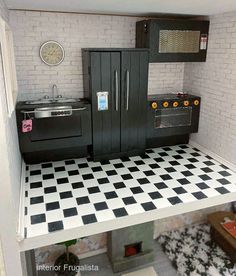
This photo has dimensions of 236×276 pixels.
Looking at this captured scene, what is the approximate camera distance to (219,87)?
310 cm

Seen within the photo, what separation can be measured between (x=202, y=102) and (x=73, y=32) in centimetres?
189

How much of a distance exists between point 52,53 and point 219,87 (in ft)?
6.74

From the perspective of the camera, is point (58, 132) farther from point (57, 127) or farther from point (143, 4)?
point (143, 4)

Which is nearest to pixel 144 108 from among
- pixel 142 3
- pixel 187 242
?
pixel 142 3

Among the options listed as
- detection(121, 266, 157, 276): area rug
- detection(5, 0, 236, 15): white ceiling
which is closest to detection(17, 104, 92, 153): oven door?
detection(5, 0, 236, 15): white ceiling

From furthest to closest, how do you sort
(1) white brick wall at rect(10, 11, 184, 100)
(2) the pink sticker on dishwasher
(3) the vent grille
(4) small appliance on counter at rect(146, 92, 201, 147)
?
(4) small appliance on counter at rect(146, 92, 201, 147)
(3) the vent grille
(1) white brick wall at rect(10, 11, 184, 100)
(2) the pink sticker on dishwasher

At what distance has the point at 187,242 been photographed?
389 centimetres

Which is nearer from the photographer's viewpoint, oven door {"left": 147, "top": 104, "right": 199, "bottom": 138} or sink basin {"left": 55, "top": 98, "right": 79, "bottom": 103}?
sink basin {"left": 55, "top": 98, "right": 79, "bottom": 103}

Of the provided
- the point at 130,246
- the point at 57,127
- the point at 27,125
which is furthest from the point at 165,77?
the point at 130,246

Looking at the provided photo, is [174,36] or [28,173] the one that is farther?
[174,36]

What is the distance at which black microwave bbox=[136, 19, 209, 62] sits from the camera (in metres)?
3.05

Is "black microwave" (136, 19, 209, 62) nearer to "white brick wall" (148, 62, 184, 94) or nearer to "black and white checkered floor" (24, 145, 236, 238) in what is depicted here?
"white brick wall" (148, 62, 184, 94)

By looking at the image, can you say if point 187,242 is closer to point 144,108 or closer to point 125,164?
point 125,164

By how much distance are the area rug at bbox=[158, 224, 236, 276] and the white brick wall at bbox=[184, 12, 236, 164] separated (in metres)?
1.50
